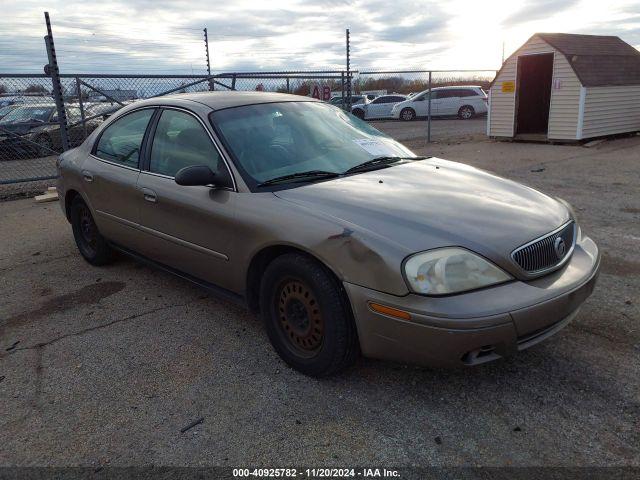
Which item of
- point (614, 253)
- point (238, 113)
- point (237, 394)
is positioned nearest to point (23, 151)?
point (238, 113)

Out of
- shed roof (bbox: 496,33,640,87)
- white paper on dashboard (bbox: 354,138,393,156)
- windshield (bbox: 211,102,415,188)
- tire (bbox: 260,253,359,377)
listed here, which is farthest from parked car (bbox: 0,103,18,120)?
shed roof (bbox: 496,33,640,87)

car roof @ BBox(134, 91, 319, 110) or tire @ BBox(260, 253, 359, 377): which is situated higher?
car roof @ BBox(134, 91, 319, 110)

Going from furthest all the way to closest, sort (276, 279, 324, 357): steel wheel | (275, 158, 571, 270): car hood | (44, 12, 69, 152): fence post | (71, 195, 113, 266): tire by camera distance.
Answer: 1. (44, 12, 69, 152): fence post
2. (71, 195, 113, 266): tire
3. (276, 279, 324, 357): steel wheel
4. (275, 158, 571, 270): car hood

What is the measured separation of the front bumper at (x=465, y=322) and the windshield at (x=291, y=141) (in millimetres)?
1120

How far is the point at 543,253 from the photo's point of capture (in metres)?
2.72

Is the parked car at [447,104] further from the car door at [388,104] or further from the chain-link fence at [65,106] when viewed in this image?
the chain-link fence at [65,106]

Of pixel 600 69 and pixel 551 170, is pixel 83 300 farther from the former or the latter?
pixel 600 69

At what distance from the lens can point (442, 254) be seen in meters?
2.49

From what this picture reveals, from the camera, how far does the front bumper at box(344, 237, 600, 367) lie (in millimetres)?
2375

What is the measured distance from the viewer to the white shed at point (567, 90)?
42.6 feet

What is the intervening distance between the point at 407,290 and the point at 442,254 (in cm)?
25

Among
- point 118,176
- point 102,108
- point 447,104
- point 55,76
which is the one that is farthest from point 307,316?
point 447,104

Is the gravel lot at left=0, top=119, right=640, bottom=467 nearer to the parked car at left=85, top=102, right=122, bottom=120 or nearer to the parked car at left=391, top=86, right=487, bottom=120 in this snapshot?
the parked car at left=85, top=102, right=122, bottom=120

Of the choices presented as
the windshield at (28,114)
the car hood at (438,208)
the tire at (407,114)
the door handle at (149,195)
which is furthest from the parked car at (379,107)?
the car hood at (438,208)
